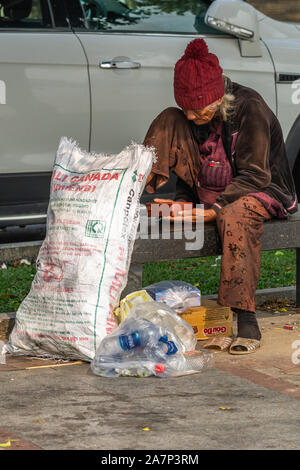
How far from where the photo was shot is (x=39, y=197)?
5.62 m

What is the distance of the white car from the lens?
17.7ft

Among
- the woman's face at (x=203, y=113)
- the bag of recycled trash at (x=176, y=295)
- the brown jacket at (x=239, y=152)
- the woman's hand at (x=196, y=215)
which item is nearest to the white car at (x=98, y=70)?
the brown jacket at (x=239, y=152)

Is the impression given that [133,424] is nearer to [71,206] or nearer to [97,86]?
[71,206]

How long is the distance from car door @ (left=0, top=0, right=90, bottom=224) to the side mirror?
81 centimetres

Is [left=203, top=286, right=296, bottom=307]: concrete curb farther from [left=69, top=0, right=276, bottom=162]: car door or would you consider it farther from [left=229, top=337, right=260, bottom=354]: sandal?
[left=69, top=0, right=276, bottom=162]: car door

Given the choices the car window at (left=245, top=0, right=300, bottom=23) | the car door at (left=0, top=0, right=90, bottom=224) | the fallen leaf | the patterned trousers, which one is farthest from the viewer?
the car window at (left=245, top=0, right=300, bottom=23)

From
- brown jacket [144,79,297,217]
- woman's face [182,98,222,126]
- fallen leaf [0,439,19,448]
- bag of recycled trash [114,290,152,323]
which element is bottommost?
bag of recycled trash [114,290,152,323]

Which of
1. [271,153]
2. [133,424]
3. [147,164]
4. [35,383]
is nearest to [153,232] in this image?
[147,164]

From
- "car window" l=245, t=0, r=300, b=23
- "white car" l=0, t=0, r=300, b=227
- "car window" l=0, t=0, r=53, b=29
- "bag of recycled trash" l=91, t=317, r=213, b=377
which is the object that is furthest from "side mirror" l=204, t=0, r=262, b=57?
"car window" l=245, t=0, r=300, b=23

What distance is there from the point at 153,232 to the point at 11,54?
58.0 inches

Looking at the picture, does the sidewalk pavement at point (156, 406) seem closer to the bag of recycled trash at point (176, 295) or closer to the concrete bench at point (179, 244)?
the bag of recycled trash at point (176, 295)

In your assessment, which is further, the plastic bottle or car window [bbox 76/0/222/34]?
car window [bbox 76/0/222/34]

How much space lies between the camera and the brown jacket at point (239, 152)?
453cm
